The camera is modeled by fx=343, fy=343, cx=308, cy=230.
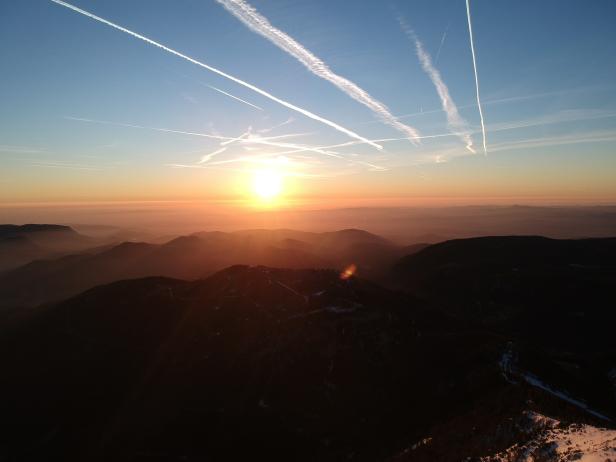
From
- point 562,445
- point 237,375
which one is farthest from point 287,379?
point 562,445

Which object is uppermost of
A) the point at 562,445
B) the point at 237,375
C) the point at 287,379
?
the point at 562,445

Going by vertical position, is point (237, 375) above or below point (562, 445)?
below

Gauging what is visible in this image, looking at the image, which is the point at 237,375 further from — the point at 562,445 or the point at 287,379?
the point at 562,445

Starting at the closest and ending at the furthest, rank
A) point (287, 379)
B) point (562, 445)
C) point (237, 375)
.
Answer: point (562, 445), point (287, 379), point (237, 375)

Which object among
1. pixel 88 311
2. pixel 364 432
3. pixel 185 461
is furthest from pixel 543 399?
pixel 88 311

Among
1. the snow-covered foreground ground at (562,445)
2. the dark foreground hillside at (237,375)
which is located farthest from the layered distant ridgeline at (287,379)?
the dark foreground hillside at (237,375)

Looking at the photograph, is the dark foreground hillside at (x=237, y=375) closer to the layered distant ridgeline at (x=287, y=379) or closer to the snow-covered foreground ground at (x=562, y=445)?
the layered distant ridgeline at (x=287, y=379)
